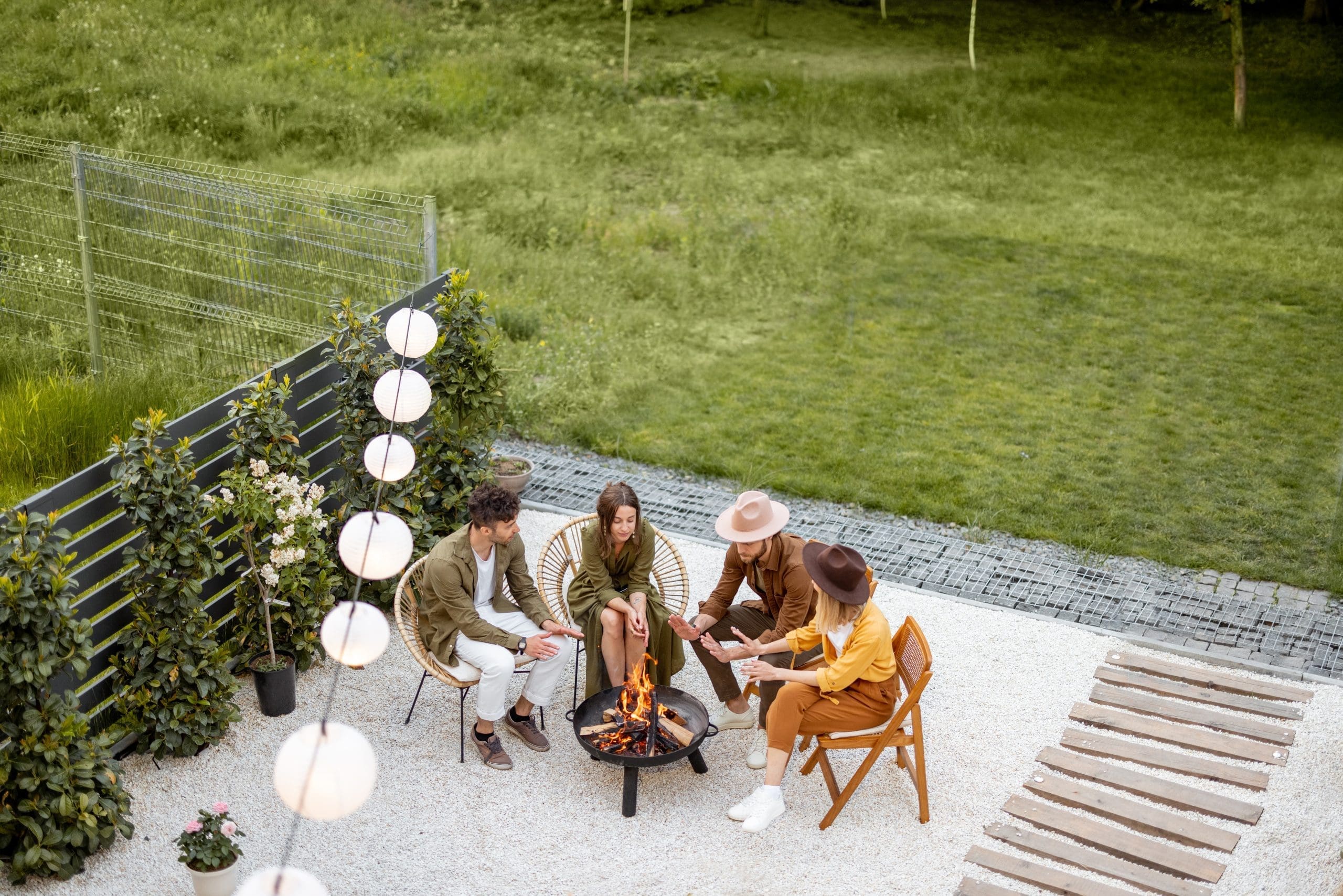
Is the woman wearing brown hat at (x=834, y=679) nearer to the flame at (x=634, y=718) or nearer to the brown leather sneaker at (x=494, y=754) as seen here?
the flame at (x=634, y=718)

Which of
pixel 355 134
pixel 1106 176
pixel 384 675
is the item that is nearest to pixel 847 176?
pixel 1106 176

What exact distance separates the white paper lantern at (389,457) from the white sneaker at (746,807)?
215 cm

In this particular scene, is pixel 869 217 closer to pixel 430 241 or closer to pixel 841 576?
pixel 430 241

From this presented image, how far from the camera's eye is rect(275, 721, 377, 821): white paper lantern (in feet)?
12.0

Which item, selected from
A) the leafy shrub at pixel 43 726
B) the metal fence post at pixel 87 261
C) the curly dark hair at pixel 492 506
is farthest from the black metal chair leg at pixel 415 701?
the metal fence post at pixel 87 261

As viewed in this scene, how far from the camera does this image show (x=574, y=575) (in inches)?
276

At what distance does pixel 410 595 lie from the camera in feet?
20.4

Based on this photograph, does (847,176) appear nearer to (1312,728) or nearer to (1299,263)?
(1299,263)

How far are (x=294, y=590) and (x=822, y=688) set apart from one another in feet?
9.18

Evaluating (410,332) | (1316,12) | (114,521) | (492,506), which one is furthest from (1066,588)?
Answer: (1316,12)

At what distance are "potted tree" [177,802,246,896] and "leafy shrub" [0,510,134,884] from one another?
496 mm

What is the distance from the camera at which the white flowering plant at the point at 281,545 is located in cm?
617

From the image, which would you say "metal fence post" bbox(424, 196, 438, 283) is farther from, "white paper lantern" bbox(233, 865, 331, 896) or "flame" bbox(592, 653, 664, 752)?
"white paper lantern" bbox(233, 865, 331, 896)

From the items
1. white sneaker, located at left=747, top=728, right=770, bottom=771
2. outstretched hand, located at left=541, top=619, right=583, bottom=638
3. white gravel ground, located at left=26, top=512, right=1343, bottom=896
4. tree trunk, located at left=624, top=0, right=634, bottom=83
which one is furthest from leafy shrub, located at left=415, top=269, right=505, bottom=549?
tree trunk, located at left=624, top=0, right=634, bottom=83
